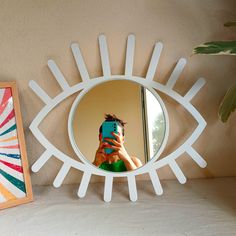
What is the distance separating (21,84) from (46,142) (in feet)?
0.72

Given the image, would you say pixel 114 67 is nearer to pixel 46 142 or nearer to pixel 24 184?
pixel 46 142

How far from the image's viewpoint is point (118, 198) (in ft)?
3.13

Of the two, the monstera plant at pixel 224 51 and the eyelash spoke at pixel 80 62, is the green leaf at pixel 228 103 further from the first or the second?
the eyelash spoke at pixel 80 62

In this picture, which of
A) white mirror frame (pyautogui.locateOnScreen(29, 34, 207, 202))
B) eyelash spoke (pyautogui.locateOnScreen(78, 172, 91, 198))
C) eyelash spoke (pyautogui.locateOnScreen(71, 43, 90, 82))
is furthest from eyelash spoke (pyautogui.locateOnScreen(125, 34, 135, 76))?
eyelash spoke (pyautogui.locateOnScreen(78, 172, 91, 198))

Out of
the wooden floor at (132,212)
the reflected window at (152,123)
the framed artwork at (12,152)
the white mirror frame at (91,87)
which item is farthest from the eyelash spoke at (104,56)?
the wooden floor at (132,212)

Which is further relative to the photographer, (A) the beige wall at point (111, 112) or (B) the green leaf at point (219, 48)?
(A) the beige wall at point (111, 112)

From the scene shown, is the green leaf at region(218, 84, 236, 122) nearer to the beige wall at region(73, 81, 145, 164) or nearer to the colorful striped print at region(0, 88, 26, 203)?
the beige wall at region(73, 81, 145, 164)

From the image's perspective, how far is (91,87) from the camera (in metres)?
0.97

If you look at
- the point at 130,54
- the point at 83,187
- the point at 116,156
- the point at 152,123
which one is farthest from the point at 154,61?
the point at 83,187

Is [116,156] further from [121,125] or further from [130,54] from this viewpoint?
[130,54]

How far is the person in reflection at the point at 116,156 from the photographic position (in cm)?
96

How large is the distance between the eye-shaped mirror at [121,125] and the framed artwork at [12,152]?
20cm

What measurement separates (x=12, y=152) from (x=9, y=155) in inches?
0.5

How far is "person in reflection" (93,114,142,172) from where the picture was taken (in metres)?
0.96
